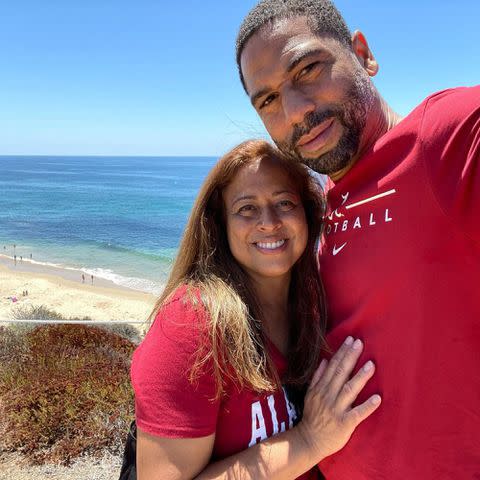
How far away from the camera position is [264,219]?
2016 millimetres

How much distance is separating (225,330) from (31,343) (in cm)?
652

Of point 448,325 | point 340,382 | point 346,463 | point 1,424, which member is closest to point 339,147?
point 448,325

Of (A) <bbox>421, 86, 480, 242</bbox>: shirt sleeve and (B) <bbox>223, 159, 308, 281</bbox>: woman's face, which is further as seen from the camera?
(B) <bbox>223, 159, 308, 281</bbox>: woman's face

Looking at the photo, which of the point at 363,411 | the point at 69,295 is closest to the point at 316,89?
the point at 363,411

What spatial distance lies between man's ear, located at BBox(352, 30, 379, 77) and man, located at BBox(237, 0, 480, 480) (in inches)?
5.9

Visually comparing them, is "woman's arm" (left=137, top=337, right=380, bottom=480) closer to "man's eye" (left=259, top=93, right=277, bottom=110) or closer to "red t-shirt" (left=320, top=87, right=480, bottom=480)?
"red t-shirt" (left=320, top=87, right=480, bottom=480)

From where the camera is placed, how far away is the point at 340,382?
1677 mm

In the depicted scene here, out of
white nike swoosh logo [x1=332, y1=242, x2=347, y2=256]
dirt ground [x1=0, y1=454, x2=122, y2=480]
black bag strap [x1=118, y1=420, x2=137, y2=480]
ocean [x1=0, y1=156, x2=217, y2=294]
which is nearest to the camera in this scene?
white nike swoosh logo [x1=332, y1=242, x2=347, y2=256]

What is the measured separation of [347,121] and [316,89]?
0.63ft

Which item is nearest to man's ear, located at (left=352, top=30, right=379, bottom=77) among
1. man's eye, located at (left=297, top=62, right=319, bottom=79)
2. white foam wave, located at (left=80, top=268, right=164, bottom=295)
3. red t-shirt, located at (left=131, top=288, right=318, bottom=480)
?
man's eye, located at (left=297, top=62, right=319, bottom=79)

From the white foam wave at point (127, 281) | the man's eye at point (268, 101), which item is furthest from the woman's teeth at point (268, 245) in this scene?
the white foam wave at point (127, 281)

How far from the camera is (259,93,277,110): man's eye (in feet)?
6.56

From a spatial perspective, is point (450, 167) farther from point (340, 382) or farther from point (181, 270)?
point (181, 270)

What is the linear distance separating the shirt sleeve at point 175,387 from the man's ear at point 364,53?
4.56 ft
